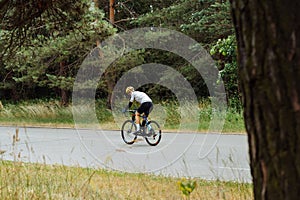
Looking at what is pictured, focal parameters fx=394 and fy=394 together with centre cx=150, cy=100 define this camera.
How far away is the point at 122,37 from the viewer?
18.0 metres

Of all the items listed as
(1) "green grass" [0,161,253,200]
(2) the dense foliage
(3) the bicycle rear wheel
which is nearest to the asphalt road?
(3) the bicycle rear wheel

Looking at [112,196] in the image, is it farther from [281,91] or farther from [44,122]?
[44,122]

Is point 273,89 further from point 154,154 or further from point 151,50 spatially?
point 151,50

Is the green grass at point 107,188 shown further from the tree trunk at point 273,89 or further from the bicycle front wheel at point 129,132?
the bicycle front wheel at point 129,132

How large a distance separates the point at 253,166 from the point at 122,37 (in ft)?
56.0

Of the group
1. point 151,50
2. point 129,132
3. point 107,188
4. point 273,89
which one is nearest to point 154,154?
point 129,132

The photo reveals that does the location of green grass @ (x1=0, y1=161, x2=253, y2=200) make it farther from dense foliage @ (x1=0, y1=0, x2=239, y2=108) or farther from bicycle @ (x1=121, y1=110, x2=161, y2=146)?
dense foliage @ (x1=0, y1=0, x2=239, y2=108)

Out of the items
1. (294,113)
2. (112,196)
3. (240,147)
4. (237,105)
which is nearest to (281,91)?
(294,113)

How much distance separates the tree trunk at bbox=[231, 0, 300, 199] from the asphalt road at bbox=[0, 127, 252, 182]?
13.8ft

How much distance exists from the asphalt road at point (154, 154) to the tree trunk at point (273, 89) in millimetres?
4196

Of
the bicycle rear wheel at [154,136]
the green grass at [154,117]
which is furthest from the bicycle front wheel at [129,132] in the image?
the green grass at [154,117]

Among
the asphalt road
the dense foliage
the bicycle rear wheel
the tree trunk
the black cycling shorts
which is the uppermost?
the dense foliage

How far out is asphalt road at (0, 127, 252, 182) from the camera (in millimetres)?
6508

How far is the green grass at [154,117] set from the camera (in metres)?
13.7
